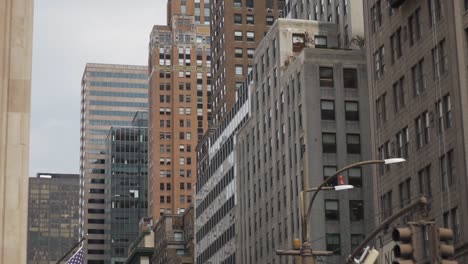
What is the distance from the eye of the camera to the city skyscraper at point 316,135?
9650cm

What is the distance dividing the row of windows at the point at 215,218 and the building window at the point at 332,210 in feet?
106

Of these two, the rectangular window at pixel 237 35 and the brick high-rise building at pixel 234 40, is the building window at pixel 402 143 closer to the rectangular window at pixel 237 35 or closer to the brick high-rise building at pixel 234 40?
the brick high-rise building at pixel 234 40

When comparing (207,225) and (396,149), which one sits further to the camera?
(207,225)

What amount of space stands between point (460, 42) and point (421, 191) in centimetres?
1069

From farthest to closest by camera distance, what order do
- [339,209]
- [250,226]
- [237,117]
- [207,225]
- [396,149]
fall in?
→ 1. [207,225]
2. [237,117]
3. [250,226]
4. [339,209]
5. [396,149]

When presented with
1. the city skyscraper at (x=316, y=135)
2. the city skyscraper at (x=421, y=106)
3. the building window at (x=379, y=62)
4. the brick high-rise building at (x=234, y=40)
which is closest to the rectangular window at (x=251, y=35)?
the brick high-rise building at (x=234, y=40)

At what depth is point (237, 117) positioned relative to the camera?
130625 millimetres

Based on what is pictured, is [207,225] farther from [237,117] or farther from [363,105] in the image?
[363,105]

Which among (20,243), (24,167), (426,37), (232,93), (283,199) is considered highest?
(232,93)

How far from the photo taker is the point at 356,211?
97.0 metres

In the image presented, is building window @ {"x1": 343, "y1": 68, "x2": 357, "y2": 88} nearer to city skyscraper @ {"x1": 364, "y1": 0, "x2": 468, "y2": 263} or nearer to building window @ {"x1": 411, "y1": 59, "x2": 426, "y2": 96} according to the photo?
city skyscraper @ {"x1": 364, "y1": 0, "x2": 468, "y2": 263}

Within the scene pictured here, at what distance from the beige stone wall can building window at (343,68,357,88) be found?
62.7 meters

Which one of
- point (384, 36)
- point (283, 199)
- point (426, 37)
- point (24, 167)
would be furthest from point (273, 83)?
point (24, 167)

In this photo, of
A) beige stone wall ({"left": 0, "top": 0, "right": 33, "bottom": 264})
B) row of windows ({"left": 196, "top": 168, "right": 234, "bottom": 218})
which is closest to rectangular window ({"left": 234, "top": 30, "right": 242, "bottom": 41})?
row of windows ({"left": 196, "top": 168, "right": 234, "bottom": 218})
